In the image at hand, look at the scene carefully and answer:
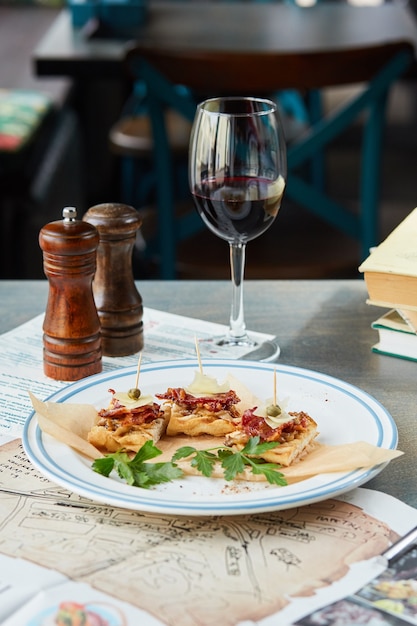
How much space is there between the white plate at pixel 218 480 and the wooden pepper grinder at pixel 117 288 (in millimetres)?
101

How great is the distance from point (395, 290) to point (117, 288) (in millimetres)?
265

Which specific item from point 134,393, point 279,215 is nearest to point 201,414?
point 134,393

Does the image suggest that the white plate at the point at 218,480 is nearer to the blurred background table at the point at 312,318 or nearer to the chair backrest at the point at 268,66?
the blurred background table at the point at 312,318

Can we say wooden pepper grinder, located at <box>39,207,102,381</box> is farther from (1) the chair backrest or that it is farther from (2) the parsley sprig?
(1) the chair backrest

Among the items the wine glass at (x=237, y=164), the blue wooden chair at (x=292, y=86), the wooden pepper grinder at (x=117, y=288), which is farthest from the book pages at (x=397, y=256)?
the blue wooden chair at (x=292, y=86)

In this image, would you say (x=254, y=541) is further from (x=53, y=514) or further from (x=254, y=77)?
(x=254, y=77)

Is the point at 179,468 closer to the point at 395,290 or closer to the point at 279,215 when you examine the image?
the point at 395,290

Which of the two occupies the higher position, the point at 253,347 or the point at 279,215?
the point at 253,347

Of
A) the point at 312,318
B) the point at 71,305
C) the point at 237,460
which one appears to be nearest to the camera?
the point at 237,460

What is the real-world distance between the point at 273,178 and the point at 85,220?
0.60 feet

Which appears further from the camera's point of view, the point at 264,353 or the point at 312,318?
the point at 312,318

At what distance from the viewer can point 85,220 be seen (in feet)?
3.15

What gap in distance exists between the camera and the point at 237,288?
976mm

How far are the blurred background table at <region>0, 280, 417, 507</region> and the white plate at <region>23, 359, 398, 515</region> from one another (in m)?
0.04
